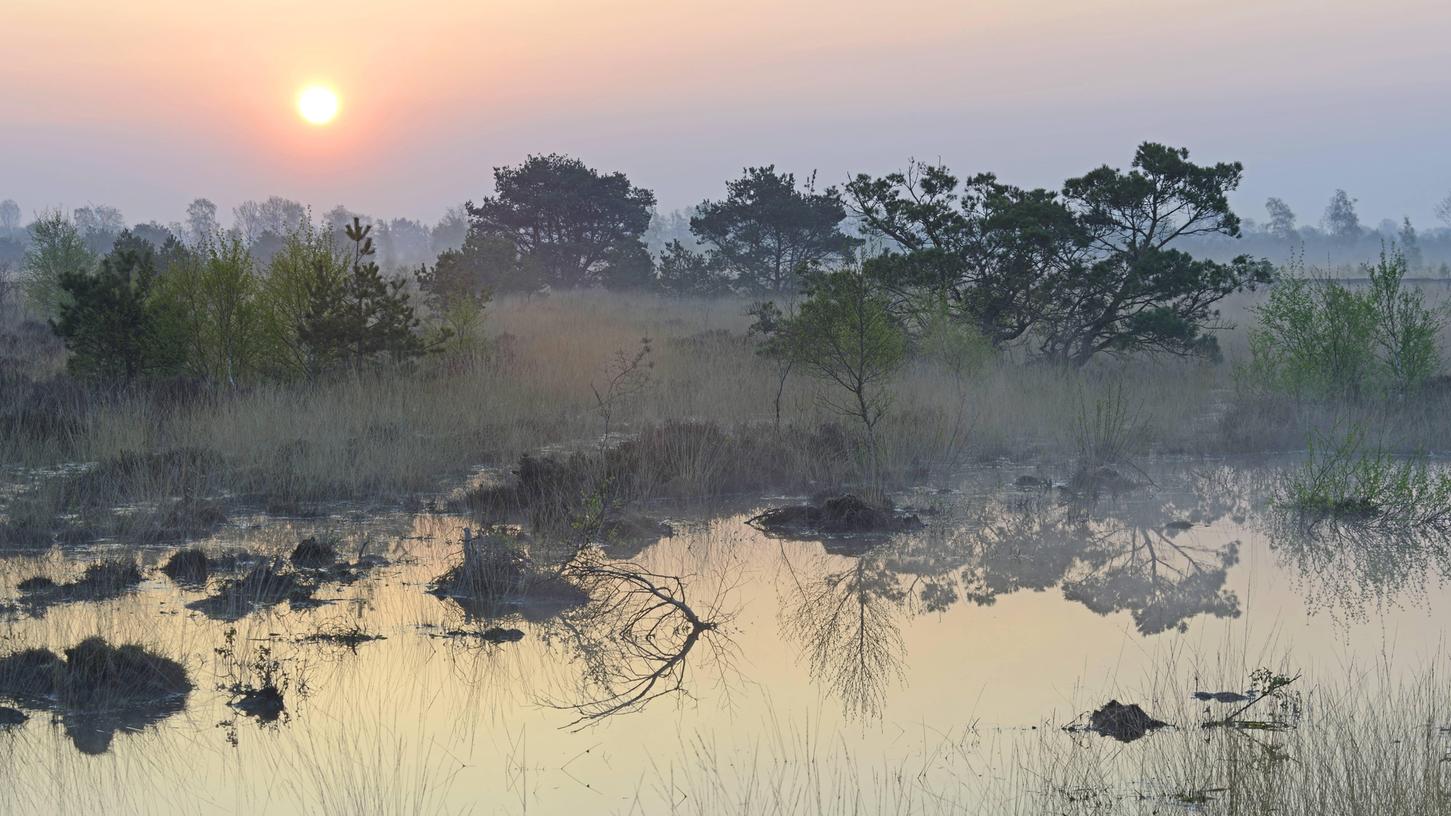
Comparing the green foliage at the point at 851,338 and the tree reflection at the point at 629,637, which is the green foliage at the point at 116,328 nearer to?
the green foliage at the point at 851,338

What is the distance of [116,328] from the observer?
57.6 ft

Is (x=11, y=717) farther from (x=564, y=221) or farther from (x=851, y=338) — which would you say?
(x=564, y=221)

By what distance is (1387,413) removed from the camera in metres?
16.4

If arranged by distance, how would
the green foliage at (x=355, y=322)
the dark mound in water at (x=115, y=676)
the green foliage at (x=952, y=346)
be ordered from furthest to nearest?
the green foliage at (x=952, y=346), the green foliage at (x=355, y=322), the dark mound in water at (x=115, y=676)

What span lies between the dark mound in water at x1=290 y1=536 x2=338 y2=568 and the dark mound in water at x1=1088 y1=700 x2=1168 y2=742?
6156 mm

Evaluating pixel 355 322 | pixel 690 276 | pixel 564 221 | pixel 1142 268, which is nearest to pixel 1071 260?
pixel 1142 268

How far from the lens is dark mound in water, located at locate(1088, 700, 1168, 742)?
6262 millimetres

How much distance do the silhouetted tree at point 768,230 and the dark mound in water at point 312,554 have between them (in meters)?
29.9

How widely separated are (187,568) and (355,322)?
9.06 meters

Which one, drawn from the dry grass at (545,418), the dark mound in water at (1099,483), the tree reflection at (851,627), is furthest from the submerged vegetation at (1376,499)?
the tree reflection at (851,627)

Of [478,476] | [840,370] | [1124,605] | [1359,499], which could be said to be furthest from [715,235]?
[1124,605]

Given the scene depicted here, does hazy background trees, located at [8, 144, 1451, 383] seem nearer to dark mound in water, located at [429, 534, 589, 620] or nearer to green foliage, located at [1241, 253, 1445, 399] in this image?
green foliage, located at [1241, 253, 1445, 399]

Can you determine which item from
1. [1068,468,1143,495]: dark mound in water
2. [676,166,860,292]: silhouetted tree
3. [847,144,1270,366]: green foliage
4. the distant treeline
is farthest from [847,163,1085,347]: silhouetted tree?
the distant treeline

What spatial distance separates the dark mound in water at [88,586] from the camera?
8836mm
